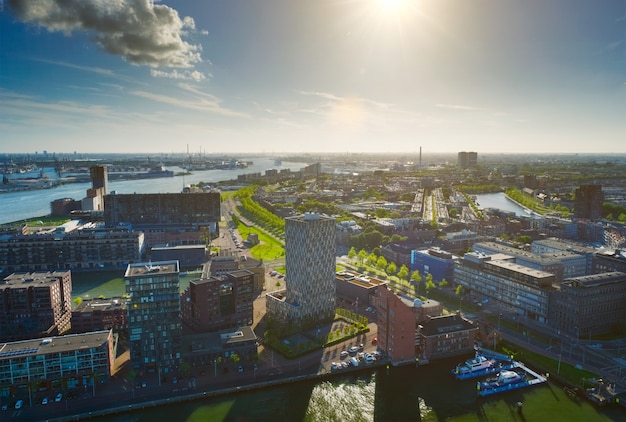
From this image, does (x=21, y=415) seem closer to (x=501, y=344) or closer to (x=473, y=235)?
(x=501, y=344)

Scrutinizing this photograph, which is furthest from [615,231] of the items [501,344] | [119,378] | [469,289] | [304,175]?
[304,175]

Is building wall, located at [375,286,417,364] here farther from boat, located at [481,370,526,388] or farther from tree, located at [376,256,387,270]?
tree, located at [376,256,387,270]

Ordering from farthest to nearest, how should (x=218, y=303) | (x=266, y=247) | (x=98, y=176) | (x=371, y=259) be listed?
(x=98, y=176) → (x=266, y=247) → (x=371, y=259) → (x=218, y=303)

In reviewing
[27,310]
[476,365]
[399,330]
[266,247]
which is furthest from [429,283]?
[27,310]

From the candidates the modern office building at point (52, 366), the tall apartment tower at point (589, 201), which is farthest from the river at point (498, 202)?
the modern office building at point (52, 366)

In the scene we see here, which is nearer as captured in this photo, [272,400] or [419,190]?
[272,400]

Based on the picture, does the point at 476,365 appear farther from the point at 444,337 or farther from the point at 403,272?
the point at 403,272
